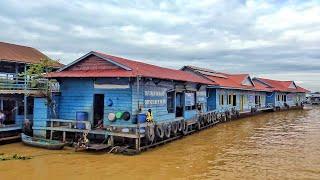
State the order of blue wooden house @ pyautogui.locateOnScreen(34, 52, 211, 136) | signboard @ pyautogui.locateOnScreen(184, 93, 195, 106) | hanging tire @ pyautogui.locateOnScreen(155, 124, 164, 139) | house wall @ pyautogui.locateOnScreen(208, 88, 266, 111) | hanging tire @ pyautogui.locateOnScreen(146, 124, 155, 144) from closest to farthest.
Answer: hanging tire @ pyautogui.locateOnScreen(146, 124, 155, 144)
blue wooden house @ pyautogui.locateOnScreen(34, 52, 211, 136)
hanging tire @ pyautogui.locateOnScreen(155, 124, 164, 139)
signboard @ pyautogui.locateOnScreen(184, 93, 195, 106)
house wall @ pyautogui.locateOnScreen(208, 88, 266, 111)

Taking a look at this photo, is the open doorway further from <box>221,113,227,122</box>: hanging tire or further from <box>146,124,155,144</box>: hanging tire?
<box>221,113,227,122</box>: hanging tire

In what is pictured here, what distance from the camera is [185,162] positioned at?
49.9 feet

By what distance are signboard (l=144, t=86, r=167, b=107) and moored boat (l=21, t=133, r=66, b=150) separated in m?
4.67

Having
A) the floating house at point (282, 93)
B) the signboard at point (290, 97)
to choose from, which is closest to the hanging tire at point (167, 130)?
the floating house at point (282, 93)

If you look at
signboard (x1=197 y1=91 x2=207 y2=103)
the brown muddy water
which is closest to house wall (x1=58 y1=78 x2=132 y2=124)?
the brown muddy water

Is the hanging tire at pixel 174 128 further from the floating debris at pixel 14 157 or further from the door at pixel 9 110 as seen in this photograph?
the door at pixel 9 110

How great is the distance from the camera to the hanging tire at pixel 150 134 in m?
17.4

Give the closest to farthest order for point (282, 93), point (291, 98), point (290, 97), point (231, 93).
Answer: point (231, 93)
point (282, 93)
point (290, 97)
point (291, 98)

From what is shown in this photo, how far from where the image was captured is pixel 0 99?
19922 mm

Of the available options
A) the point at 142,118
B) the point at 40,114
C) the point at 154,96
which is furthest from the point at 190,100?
the point at 40,114

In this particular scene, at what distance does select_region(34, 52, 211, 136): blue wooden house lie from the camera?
18281mm

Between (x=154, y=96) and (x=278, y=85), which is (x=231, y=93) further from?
(x=278, y=85)

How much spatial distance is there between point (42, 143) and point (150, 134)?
4.98 m

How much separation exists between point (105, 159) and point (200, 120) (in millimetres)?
A: 12171
